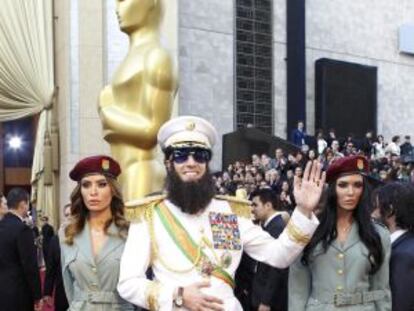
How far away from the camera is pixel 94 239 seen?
3.81 metres

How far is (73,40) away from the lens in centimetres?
1487

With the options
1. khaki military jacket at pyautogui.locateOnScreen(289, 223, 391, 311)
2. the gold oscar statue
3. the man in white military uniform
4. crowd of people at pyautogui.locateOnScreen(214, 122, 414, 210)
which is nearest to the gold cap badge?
the man in white military uniform

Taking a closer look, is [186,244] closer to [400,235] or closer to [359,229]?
[359,229]

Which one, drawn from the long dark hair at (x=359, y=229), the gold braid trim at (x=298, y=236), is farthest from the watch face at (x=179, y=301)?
the long dark hair at (x=359, y=229)

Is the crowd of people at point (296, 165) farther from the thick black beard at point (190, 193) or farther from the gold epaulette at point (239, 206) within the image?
the thick black beard at point (190, 193)

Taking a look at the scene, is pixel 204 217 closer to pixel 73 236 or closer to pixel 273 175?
pixel 73 236

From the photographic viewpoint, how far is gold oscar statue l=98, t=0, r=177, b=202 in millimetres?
6535

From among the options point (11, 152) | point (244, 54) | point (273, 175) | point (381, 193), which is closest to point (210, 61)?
point (244, 54)

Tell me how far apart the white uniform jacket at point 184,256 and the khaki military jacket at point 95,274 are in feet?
1.45

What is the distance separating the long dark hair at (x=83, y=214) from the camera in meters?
3.82

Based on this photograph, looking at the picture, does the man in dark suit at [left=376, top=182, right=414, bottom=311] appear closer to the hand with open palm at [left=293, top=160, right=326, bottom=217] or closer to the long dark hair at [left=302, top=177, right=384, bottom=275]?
the long dark hair at [left=302, top=177, right=384, bottom=275]

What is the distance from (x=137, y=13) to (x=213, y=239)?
12.3 ft

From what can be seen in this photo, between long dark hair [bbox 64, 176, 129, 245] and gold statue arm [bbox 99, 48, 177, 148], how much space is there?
2706mm

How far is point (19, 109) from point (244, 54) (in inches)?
317
